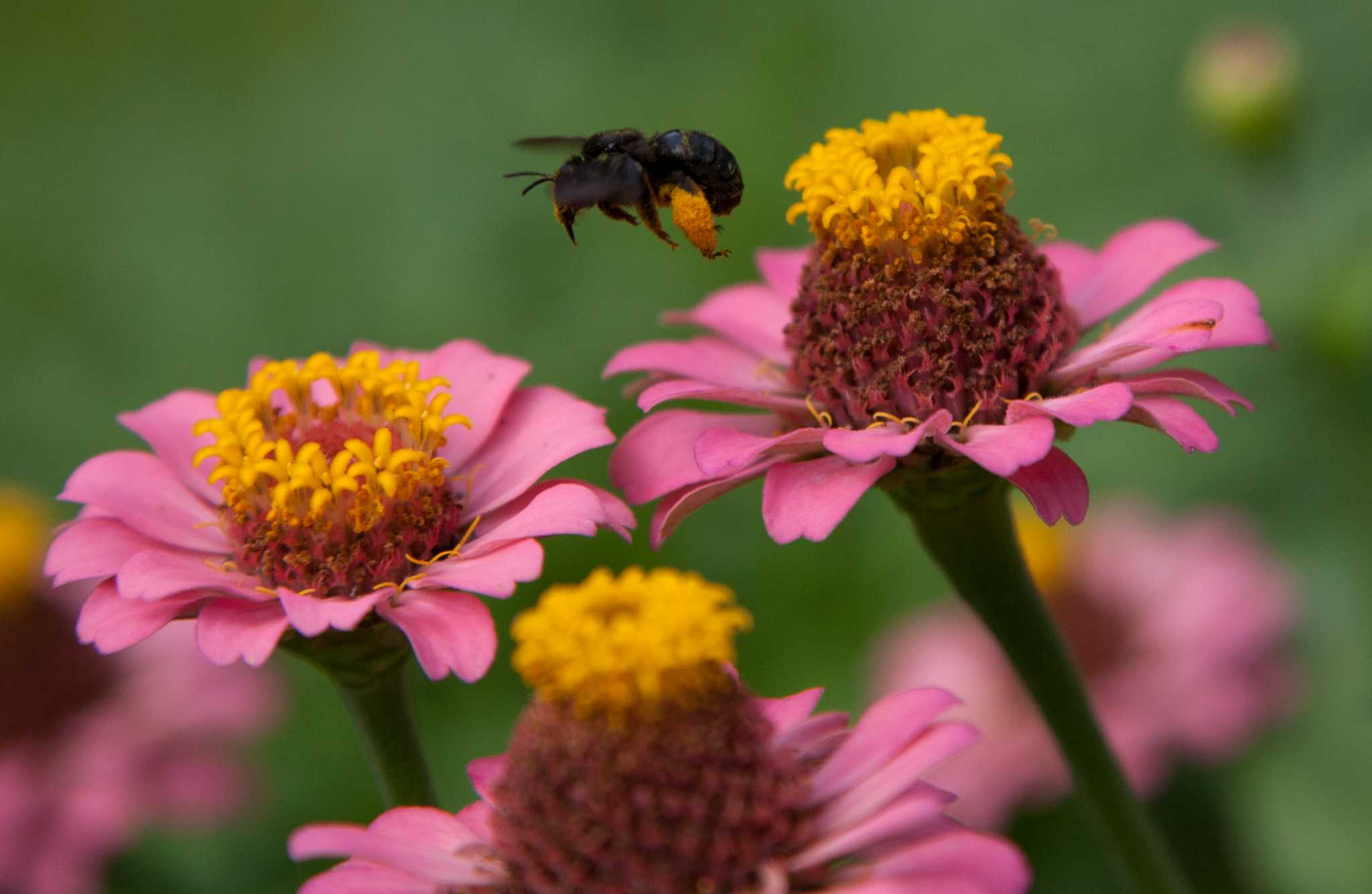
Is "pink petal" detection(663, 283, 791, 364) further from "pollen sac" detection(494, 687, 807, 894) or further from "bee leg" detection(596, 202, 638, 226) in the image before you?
"pollen sac" detection(494, 687, 807, 894)

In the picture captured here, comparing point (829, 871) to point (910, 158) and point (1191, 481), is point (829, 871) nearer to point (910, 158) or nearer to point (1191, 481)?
point (910, 158)

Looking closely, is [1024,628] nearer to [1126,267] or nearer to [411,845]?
[1126,267]

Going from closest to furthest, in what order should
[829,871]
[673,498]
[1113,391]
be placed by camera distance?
[829,871] < [1113,391] < [673,498]

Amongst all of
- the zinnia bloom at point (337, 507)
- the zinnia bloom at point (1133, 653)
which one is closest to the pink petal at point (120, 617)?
the zinnia bloom at point (337, 507)

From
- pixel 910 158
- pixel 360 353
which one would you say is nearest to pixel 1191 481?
pixel 910 158

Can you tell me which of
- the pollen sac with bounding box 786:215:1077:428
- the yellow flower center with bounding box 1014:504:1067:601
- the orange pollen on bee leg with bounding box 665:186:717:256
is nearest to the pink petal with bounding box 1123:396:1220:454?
the pollen sac with bounding box 786:215:1077:428
